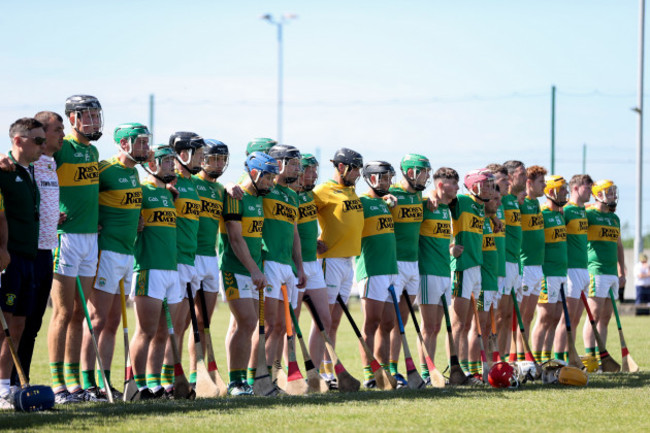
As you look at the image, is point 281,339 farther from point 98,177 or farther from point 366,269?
point 98,177

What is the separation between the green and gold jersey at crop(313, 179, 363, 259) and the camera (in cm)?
995

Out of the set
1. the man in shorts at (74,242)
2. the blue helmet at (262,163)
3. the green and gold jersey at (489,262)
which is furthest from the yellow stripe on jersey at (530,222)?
the man in shorts at (74,242)

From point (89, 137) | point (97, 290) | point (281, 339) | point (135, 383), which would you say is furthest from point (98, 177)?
point (281, 339)

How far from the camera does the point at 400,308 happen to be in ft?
34.9

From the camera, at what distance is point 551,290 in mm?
12234

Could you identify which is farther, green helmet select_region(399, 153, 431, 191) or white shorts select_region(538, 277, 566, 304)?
white shorts select_region(538, 277, 566, 304)

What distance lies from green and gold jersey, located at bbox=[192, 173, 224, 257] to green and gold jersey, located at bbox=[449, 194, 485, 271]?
2864mm

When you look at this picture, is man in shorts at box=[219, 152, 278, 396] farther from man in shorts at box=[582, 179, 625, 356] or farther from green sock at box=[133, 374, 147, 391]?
man in shorts at box=[582, 179, 625, 356]

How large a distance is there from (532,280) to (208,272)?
15.1ft

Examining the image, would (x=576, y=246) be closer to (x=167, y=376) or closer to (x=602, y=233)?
(x=602, y=233)

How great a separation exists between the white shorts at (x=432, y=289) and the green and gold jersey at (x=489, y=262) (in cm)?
70

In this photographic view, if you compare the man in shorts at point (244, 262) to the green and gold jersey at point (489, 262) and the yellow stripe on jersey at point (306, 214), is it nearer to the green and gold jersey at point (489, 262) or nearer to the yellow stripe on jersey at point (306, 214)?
the yellow stripe on jersey at point (306, 214)

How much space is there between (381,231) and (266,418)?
3483 mm

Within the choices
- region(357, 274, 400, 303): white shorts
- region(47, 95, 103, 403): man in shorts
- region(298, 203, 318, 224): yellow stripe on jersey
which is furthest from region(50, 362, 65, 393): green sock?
region(357, 274, 400, 303): white shorts
